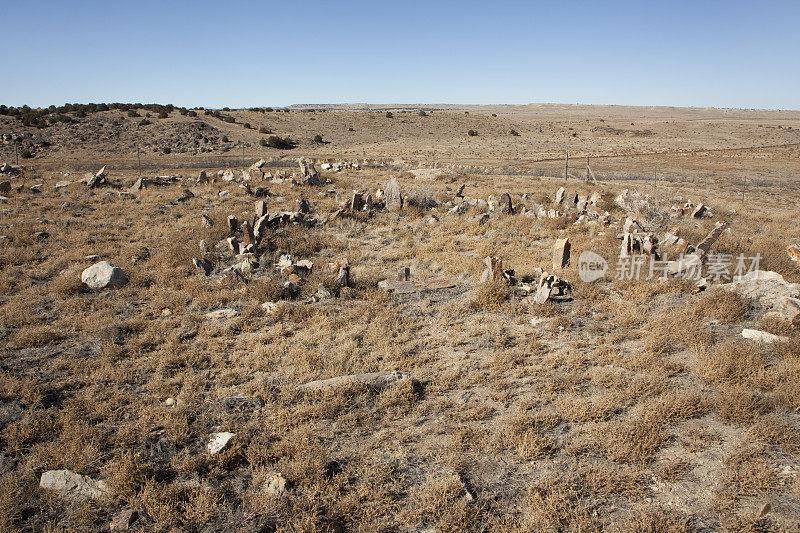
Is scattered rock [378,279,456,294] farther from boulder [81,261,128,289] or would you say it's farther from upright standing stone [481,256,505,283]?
boulder [81,261,128,289]

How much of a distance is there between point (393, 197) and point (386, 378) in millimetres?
10851

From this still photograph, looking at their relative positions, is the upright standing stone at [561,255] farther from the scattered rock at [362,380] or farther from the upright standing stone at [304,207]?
the upright standing stone at [304,207]

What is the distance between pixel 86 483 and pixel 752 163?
42.5 meters

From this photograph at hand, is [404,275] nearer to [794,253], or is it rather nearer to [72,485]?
[72,485]

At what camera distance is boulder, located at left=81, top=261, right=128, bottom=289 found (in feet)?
28.9

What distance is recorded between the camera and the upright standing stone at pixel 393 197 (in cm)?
1568

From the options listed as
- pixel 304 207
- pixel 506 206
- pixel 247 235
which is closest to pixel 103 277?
pixel 247 235

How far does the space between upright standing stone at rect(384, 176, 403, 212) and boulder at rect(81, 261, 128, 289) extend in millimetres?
8790

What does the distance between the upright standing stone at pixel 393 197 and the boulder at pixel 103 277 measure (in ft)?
28.8

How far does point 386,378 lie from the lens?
582cm

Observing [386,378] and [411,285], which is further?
[411,285]

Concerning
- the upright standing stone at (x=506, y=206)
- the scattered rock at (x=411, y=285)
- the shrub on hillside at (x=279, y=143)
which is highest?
the shrub on hillside at (x=279, y=143)

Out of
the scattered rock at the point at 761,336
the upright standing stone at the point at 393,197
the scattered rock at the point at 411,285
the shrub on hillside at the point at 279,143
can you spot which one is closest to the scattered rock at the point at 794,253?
the scattered rock at the point at 761,336

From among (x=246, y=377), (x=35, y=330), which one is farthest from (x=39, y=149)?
(x=246, y=377)
